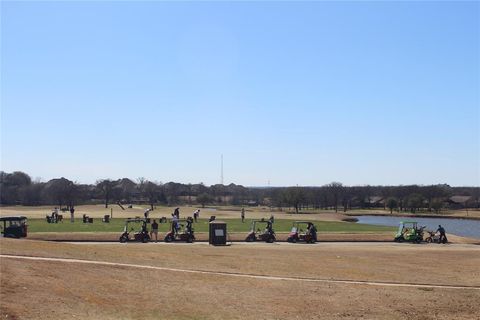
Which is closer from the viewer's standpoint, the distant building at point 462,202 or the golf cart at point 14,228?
the golf cart at point 14,228

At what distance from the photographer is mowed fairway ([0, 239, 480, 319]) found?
60.1 ft

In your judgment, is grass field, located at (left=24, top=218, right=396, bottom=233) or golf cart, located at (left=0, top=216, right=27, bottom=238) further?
grass field, located at (left=24, top=218, right=396, bottom=233)

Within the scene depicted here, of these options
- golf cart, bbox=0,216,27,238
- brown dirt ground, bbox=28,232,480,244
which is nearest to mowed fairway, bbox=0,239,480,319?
golf cart, bbox=0,216,27,238

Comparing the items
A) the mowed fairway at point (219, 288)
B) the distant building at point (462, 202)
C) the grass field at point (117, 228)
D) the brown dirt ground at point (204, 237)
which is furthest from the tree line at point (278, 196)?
the mowed fairway at point (219, 288)

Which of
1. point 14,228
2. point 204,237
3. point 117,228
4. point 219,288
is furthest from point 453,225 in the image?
point 219,288

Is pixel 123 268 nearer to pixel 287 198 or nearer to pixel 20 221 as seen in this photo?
pixel 20 221

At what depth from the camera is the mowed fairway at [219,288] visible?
18312 millimetres

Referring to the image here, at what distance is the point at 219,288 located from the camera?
73.6 ft

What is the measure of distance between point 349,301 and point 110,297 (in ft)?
27.6

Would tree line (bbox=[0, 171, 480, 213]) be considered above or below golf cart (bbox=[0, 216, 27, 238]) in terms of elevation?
→ above

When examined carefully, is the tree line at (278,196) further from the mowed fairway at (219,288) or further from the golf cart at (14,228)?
the mowed fairway at (219,288)

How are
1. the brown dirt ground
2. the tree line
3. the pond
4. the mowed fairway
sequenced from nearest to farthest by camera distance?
the mowed fairway → the brown dirt ground → the pond → the tree line

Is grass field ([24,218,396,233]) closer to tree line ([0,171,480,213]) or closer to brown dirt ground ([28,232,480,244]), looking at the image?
brown dirt ground ([28,232,480,244])

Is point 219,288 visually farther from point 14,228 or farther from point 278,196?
point 278,196
